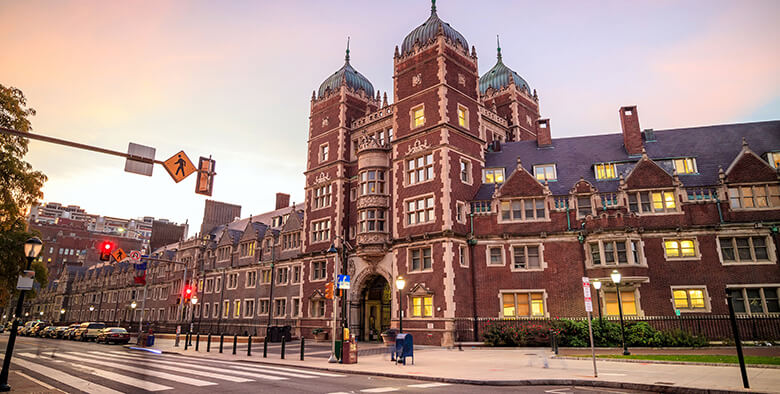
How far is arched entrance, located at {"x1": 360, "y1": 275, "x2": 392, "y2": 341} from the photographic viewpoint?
38.2 m

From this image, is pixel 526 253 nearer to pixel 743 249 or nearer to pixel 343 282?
pixel 743 249

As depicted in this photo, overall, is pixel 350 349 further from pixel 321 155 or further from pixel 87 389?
pixel 321 155

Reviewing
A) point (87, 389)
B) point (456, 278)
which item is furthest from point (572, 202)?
point (87, 389)

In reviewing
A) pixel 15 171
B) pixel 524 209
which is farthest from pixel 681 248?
pixel 15 171

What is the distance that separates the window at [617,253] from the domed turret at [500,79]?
24984 millimetres

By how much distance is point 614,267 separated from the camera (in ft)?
92.0

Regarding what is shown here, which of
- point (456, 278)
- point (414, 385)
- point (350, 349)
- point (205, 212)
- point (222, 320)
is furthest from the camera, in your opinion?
point (205, 212)

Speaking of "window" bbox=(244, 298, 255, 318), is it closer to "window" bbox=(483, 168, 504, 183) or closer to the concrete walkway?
"window" bbox=(483, 168, 504, 183)

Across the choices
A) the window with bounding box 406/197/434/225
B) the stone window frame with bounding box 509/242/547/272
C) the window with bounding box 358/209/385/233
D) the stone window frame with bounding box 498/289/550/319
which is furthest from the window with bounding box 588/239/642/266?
the window with bounding box 358/209/385/233

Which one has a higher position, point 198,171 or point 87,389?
point 198,171

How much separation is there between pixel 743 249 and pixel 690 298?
4.35 m

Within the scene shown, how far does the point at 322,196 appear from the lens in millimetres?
42938

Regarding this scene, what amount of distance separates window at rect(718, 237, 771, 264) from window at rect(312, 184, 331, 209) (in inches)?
1176

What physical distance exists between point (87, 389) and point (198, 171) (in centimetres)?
635
